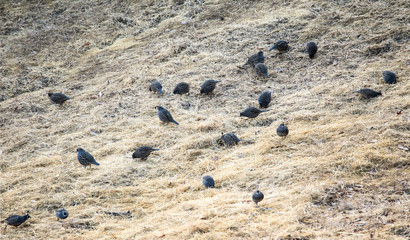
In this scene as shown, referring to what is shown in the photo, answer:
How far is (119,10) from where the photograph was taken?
14.5m

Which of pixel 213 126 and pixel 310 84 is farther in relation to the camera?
pixel 310 84

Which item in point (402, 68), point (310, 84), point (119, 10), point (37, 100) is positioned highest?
point (119, 10)

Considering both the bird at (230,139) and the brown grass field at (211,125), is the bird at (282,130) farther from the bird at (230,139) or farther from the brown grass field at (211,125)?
the bird at (230,139)

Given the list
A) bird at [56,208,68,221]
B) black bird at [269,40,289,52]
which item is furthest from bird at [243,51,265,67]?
bird at [56,208,68,221]

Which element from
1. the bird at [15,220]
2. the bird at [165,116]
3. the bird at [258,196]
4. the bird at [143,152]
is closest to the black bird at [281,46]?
the bird at [165,116]

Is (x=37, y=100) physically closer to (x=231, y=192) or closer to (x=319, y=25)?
(x=231, y=192)

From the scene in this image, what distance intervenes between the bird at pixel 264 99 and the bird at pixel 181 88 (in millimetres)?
1967

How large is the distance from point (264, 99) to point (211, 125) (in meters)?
1.32

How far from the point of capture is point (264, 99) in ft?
25.3

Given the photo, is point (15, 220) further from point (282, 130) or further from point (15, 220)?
point (282, 130)

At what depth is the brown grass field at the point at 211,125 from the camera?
15.2 ft

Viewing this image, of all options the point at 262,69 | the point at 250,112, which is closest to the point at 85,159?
the point at 250,112

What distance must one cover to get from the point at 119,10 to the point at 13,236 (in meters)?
11.2

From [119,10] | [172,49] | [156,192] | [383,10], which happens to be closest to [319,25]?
[383,10]
